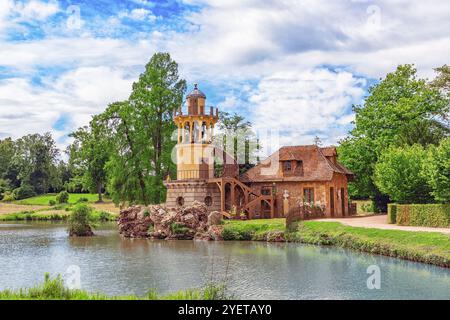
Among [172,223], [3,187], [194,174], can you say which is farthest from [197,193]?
[3,187]

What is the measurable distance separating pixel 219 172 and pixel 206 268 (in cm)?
2576

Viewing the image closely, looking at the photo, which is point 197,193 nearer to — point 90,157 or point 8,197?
point 90,157

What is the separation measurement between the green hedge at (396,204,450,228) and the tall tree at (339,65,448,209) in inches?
365

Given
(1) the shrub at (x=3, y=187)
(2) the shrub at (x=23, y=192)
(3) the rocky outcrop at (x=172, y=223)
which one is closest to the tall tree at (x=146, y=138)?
(3) the rocky outcrop at (x=172, y=223)

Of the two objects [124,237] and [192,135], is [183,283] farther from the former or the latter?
[192,135]

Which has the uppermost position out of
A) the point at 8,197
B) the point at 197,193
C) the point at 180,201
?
the point at 8,197

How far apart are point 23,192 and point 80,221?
4838 cm

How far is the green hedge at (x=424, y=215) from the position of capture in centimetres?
2825

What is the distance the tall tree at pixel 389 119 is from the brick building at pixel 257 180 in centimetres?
263

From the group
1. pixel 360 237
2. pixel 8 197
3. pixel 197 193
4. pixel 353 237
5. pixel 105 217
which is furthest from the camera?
pixel 8 197

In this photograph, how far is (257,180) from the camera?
40719mm
